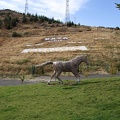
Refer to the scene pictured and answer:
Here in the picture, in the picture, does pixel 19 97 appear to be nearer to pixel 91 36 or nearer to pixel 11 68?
pixel 11 68

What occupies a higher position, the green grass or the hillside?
the hillside

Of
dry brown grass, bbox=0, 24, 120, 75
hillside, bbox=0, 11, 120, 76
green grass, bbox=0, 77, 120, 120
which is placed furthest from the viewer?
dry brown grass, bbox=0, 24, 120, 75

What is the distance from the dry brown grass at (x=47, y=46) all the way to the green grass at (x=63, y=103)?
15.7 meters

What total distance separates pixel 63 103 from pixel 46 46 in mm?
35029

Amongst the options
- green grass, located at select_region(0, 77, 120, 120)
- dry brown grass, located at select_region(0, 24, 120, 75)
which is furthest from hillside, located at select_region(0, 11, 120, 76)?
green grass, located at select_region(0, 77, 120, 120)

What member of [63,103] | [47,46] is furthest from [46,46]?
[63,103]

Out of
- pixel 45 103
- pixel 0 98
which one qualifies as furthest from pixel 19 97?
pixel 45 103

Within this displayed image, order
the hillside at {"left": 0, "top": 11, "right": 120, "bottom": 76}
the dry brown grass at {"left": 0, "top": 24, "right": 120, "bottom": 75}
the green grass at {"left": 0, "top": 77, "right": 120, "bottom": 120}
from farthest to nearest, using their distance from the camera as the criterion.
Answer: the dry brown grass at {"left": 0, "top": 24, "right": 120, "bottom": 75}, the hillside at {"left": 0, "top": 11, "right": 120, "bottom": 76}, the green grass at {"left": 0, "top": 77, "right": 120, "bottom": 120}

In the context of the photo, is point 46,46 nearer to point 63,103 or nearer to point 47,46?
point 47,46

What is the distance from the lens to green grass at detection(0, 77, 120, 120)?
10727 mm

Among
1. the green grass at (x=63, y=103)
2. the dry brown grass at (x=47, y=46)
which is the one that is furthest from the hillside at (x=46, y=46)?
the green grass at (x=63, y=103)

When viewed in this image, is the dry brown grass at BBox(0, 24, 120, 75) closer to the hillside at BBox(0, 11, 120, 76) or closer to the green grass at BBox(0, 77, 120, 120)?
the hillside at BBox(0, 11, 120, 76)

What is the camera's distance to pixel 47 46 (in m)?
47.0

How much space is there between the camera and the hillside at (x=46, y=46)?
32.8m
